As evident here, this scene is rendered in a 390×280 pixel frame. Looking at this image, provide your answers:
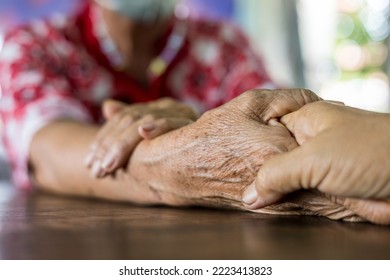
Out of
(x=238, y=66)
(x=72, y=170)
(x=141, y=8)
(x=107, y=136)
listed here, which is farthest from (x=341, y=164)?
(x=238, y=66)

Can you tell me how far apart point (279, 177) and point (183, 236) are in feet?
0.41

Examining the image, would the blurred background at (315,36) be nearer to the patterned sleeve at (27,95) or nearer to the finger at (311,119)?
the patterned sleeve at (27,95)

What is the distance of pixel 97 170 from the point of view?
908 mm

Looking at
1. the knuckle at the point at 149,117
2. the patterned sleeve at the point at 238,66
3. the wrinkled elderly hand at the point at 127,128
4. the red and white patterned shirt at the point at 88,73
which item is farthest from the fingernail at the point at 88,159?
the patterned sleeve at the point at 238,66

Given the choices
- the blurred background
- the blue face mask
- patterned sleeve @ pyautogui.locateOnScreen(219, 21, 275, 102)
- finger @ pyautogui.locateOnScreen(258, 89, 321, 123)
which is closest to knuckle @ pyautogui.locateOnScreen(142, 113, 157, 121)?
finger @ pyautogui.locateOnScreen(258, 89, 321, 123)

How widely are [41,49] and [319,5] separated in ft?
9.40

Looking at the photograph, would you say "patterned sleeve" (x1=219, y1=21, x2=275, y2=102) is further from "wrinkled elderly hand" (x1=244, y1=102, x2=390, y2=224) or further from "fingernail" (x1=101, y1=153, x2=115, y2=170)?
"wrinkled elderly hand" (x1=244, y1=102, x2=390, y2=224)

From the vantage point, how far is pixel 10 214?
0.76 m

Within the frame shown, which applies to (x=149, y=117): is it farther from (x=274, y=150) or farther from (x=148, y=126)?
(x=274, y=150)

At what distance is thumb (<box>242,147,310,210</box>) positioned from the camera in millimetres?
577

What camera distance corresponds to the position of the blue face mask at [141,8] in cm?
142

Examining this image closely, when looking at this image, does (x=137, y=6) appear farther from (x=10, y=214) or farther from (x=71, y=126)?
(x=10, y=214)
